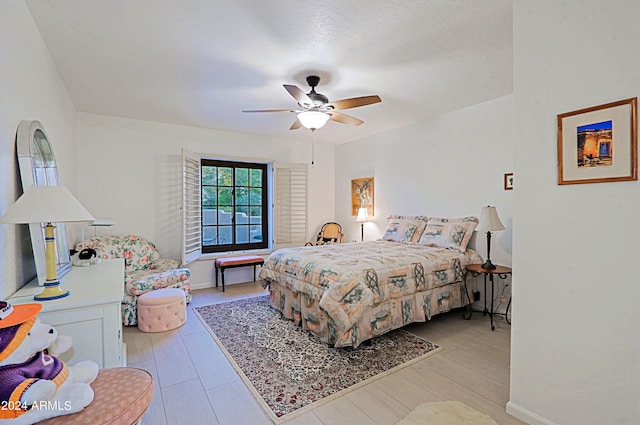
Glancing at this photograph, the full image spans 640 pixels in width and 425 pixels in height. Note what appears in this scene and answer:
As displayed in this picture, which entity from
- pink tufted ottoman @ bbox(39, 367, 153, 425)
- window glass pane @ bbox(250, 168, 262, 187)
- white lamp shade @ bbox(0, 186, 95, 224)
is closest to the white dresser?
pink tufted ottoman @ bbox(39, 367, 153, 425)

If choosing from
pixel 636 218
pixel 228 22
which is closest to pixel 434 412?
pixel 636 218

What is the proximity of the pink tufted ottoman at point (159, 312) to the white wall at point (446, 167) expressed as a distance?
10.8 ft

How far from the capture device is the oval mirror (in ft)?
5.92

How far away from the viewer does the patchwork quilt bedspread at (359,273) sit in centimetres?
258

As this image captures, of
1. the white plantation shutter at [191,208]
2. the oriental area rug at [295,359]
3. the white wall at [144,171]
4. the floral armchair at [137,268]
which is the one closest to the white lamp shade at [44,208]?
the oriental area rug at [295,359]

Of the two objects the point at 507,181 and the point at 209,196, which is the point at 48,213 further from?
the point at 507,181

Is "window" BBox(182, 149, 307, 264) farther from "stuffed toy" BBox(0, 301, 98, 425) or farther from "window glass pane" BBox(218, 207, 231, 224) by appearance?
"stuffed toy" BBox(0, 301, 98, 425)

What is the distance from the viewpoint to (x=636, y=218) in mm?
1468

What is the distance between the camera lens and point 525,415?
6.02ft

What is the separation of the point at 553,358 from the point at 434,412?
76cm

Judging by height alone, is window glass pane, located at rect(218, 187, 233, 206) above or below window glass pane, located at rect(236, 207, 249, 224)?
above

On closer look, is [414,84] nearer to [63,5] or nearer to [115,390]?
[63,5]

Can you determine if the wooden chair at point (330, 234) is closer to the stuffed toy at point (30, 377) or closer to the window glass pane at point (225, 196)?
the window glass pane at point (225, 196)

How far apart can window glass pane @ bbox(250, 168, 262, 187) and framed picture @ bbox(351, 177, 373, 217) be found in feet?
5.70
